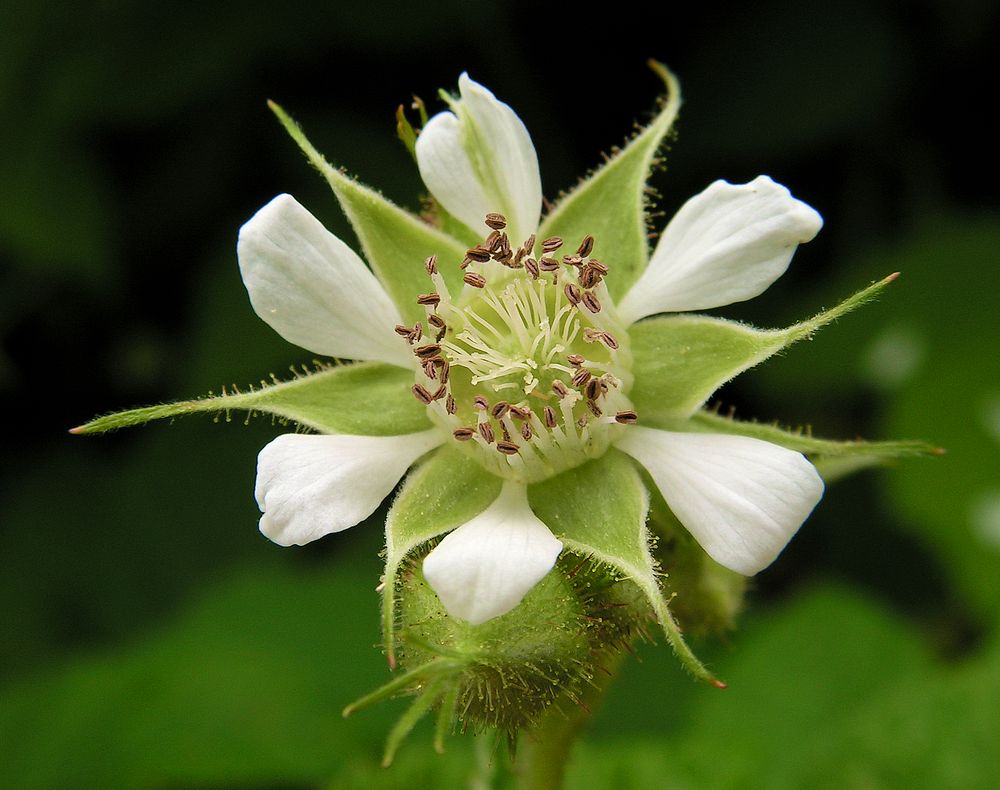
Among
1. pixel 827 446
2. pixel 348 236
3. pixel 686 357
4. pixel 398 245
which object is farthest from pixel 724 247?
pixel 348 236

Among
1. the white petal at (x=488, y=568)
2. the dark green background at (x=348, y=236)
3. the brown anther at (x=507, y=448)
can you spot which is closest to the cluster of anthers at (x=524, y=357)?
the brown anther at (x=507, y=448)

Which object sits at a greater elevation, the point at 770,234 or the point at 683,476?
the point at 770,234

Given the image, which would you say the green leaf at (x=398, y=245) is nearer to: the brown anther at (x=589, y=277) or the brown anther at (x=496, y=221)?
the brown anther at (x=496, y=221)

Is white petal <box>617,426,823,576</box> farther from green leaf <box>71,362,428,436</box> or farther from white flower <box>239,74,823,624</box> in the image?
green leaf <box>71,362,428,436</box>

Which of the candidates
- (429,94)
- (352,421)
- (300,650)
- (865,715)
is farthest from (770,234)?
(429,94)

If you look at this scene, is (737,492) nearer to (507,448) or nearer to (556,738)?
(507,448)

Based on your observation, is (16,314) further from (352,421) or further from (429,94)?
(352,421)
